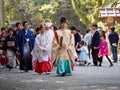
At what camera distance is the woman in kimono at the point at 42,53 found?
1489 centimetres

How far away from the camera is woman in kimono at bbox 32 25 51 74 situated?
1489cm

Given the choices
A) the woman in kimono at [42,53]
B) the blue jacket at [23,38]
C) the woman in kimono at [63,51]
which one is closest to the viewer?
the woman in kimono at [63,51]

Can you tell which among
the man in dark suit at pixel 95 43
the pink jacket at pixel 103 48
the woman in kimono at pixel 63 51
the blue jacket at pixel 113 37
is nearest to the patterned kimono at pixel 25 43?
the woman in kimono at pixel 63 51

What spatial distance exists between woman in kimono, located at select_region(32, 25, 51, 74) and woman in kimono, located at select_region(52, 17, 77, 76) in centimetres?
93

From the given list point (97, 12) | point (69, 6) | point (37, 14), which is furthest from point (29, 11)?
point (97, 12)

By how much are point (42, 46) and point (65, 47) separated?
1365mm

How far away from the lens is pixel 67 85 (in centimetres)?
1073

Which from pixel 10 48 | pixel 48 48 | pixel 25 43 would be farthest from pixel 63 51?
pixel 10 48

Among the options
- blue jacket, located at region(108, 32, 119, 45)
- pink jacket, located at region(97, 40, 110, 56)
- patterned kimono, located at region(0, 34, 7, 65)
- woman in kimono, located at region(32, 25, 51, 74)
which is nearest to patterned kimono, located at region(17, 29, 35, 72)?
woman in kimono, located at region(32, 25, 51, 74)

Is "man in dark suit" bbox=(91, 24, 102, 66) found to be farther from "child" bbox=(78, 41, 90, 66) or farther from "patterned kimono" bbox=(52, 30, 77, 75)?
"patterned kimono" bbox=(52, 30, 77, 75)

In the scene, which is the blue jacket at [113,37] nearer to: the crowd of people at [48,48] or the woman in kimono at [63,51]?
the crowd of people at [48,48]

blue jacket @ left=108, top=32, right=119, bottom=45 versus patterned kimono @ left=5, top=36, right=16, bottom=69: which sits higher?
blue jacket @ left=108, top=32, right=119, bottom=45

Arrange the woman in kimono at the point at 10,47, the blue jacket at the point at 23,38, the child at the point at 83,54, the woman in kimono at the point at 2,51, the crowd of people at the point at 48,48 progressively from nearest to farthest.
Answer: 1. the crowd of people at the point at 48,48
2. the blue jacket at the point at 23,38
3. the woman in kimono at the point at 10,47
4. the woman in kimono at the point at 2,51
5. the child at the point at 83,54

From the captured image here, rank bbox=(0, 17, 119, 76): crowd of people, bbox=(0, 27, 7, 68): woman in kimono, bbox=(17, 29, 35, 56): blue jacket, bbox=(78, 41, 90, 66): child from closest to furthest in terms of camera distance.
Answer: bbox=(0, 17, 119, 76): crowd of people → bbox=(17, 29, 35, 56): blue jacket → bbox=(0, 27, 7, 68): woman in kimono → bbox=(78, 41, 90, 66): child
